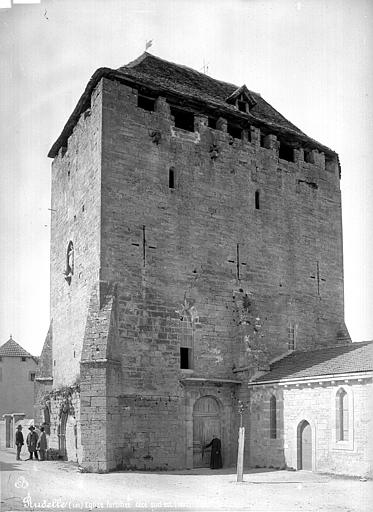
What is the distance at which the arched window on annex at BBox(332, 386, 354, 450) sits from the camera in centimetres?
1752

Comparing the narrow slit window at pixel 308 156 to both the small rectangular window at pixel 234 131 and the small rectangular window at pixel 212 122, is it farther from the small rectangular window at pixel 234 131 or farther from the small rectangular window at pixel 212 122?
the small rectangular window at pixel 212 122

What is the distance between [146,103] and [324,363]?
1048 centimetres

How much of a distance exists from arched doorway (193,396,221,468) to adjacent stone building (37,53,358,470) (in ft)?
0.15

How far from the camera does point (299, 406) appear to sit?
19203mm

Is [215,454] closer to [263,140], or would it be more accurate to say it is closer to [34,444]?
[34,444]

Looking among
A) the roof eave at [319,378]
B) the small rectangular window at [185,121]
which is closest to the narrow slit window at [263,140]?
the small rectangular window at [185,121]

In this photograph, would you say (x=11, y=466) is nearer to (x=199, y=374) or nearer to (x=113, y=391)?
(x=113, y=391)

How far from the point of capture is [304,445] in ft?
62.6

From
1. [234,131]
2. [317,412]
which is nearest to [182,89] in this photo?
[234,131]

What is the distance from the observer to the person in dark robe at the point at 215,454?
808 inches

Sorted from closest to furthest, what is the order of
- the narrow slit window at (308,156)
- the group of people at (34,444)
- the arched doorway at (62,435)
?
1. the group of people at (34,444)
2. the arched doorway at (62,435)
3. the narrow slit window at (308,156)

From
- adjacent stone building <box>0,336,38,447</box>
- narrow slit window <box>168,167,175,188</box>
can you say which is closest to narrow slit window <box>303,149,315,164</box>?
narrow slit window <box>168,167,175,188</box>

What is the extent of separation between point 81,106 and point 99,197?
4225 millimetres

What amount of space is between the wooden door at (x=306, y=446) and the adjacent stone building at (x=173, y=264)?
101 inches
